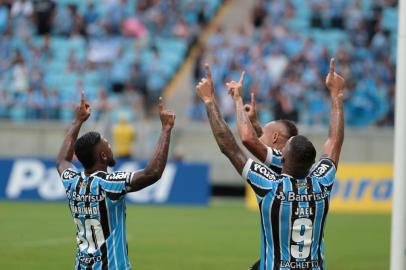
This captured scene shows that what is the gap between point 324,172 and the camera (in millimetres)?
7676

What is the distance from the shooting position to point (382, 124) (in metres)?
28.0

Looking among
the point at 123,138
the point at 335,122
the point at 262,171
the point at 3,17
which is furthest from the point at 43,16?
the point at 262,171

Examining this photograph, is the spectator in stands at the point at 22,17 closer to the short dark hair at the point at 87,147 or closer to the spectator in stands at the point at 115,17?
the spectator in stands at the point at 115,17

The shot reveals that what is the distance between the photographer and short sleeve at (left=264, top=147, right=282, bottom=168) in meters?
8.50

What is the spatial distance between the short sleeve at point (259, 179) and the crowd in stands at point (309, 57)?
19505 mm

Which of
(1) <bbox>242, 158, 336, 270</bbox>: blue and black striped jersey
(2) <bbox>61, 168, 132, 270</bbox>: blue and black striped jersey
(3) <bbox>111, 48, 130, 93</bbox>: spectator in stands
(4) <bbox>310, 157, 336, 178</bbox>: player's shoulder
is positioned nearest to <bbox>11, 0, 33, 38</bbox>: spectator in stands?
(3) <bbox>111, 48, 130, 93</bbox>: spectator in stands

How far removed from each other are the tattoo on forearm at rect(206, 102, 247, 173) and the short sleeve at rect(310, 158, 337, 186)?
1.97ft

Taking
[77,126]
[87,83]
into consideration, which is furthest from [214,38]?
[77,126]

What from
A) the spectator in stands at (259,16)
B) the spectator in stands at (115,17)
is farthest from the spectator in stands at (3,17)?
the spectator in stands at (259,16)

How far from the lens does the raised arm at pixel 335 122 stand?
8.07 meters

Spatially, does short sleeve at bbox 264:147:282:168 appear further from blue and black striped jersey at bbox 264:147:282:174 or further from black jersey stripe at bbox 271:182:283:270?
black jersey stripe at bbox 271:182:283:270

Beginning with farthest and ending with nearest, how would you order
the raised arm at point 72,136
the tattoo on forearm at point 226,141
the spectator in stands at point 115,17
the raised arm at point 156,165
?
the spectator in stands at point 115,17 < the raised arm at point 72,136 < the raised arm at point 156,165 < the tattoo on forearm at point 226,141

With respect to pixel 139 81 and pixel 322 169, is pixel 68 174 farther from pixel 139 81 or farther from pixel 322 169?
pixel 139 81

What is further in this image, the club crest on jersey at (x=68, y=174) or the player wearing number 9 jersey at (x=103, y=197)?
the club crest on jersey at (x=68, y=174)
